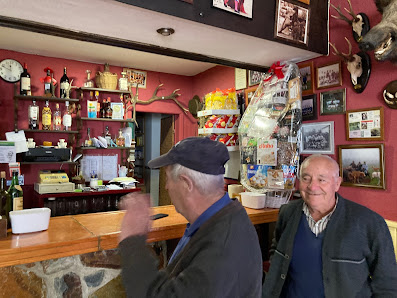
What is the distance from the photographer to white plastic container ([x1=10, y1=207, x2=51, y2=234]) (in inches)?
65.0

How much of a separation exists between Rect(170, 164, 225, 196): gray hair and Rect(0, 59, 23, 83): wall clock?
407 cm

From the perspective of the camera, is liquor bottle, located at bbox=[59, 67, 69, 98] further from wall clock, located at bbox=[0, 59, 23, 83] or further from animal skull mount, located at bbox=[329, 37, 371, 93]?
animal skull mount, located at bbox=[329, 37, 371, 93]

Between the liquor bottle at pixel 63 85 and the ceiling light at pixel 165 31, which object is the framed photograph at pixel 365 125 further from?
the liquor bottle at pixel 63 85

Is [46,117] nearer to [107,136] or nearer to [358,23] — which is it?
[107,136]

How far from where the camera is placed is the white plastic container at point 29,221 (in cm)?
165

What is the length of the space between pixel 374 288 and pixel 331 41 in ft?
6.86

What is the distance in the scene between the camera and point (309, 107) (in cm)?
290

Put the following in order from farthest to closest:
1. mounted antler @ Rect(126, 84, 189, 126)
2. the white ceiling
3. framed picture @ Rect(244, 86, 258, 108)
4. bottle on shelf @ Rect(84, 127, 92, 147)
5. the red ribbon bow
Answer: mounted antler @ Rect(126, 84, 189, 126) → bottle on shelf @ Rect(84, 127, 92, 147) → framed picture @ Rect(244, 86, 258, 108) → the red ribbon bow → the white ceiling

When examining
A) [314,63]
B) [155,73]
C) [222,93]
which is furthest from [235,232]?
[155,73]

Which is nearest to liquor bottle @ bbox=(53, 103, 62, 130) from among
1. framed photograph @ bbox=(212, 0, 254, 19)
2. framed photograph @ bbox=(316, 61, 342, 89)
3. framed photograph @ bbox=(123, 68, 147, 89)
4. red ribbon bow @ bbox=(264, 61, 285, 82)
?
framed photograph @ bbox=(123, 68, 147, 89)

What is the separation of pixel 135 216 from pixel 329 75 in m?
2.34

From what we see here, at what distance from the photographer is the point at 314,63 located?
286 cm

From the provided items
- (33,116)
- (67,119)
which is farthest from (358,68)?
(33,116)

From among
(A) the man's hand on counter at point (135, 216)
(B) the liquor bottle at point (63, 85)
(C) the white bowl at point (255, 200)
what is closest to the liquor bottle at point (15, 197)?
(A) the man's hand on counter at point (135, 216)
